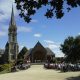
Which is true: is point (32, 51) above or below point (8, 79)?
above

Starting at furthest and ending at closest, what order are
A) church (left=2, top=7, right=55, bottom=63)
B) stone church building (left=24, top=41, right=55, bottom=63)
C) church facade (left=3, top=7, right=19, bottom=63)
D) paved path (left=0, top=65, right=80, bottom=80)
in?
church facade (left=3, top=7, right=19, bottom=63)
church (left=2, top=7, right=55, bottom=63)
stone church building (left=24, top=41, right=55, bottom=63)
paved path (left=0, top=65, right=80, bottom=80)

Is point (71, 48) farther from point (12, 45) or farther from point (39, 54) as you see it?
point (12, 45)

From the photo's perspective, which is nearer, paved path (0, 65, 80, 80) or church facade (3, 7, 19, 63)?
paved path (0, 65, 80, 80)

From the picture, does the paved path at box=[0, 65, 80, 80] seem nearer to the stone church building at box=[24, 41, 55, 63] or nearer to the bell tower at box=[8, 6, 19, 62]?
the stone church building at box=[24, 41, 55, 63]

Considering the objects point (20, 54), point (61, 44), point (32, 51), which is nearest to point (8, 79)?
point (61, 44)

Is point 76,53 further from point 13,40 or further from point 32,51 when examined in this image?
point 13,40

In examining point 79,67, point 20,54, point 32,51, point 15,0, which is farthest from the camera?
point 20,54

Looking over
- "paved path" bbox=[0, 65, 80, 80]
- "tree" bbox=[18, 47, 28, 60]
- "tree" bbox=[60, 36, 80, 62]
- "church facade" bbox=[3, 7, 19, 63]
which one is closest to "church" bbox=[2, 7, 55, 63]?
"church facade" bbox=[3, 7, 19, 63]

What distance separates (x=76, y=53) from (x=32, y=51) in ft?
116

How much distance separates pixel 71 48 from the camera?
87.5m

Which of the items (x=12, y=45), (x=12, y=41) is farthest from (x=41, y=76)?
(x=12, y=41)

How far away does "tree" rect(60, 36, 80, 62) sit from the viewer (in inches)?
3349

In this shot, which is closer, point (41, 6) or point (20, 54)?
point (41, 6)

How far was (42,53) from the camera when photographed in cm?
11925
